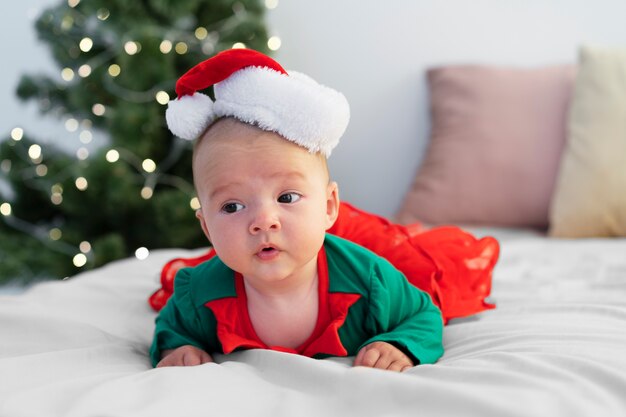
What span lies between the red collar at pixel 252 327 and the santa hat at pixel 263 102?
205mm

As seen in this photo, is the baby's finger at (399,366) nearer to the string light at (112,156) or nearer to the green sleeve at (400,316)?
the green sleeve at (400,316)

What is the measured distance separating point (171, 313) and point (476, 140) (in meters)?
1.28

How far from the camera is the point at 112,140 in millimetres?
2346

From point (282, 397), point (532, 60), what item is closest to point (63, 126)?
point (532, 60)

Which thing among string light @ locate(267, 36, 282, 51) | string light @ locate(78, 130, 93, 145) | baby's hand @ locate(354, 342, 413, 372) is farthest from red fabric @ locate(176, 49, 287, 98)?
string light @ locate(78, 130, 93, 145)

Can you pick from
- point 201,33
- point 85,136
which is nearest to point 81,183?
point 85,136

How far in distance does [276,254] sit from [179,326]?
240mm

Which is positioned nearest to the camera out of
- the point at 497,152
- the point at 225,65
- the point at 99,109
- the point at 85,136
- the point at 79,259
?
Answer: the point at 225,65

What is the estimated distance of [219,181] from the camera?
94 cm

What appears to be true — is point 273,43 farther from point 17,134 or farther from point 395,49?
point 17,134

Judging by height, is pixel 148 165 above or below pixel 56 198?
above

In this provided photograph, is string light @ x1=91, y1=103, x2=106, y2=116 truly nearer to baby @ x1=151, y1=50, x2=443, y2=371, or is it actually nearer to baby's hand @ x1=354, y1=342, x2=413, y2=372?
baby @ x1=151, y1=50, x2=443, y2=371

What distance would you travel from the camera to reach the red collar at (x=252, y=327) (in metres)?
1.02

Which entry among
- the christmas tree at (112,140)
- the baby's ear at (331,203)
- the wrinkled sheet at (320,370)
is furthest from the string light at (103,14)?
the baby's ear at (331,203)
